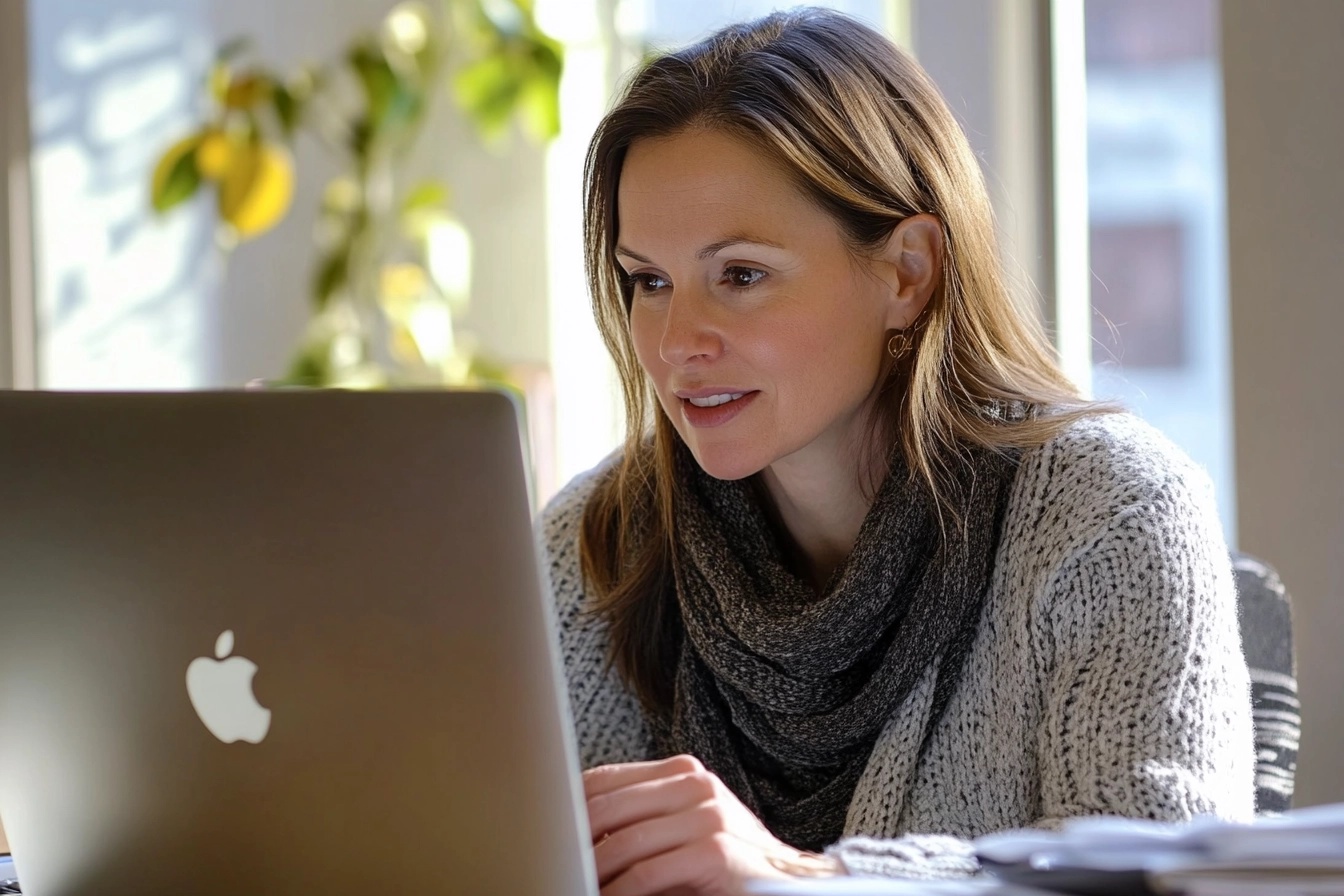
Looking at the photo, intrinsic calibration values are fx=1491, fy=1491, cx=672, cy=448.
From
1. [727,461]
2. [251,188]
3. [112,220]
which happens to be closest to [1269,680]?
[727,461]

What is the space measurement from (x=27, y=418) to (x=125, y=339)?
2.97 m

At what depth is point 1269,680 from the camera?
140 centimetres

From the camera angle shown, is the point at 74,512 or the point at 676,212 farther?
the point at 676,212

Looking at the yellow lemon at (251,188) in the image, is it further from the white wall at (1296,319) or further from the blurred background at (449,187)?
the white wall at (1296,319)

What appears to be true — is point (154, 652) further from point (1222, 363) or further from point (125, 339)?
point (125, 339)

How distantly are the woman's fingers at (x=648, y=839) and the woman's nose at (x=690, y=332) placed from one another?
494mm

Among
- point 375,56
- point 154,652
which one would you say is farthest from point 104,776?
point 375,56

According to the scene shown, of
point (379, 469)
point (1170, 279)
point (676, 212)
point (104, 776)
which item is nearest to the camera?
point (379, 469)

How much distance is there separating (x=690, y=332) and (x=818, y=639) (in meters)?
0.30

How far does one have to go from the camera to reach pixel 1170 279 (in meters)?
2.36

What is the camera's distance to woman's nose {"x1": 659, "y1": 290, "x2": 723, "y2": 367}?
1.32 meters

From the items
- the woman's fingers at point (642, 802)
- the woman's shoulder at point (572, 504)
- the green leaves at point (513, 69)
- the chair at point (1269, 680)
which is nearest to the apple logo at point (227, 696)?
the woman's fingers at point (642, 802)

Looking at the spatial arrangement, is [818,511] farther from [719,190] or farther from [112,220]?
[112,220]

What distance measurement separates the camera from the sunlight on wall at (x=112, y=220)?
3619 millimetres
